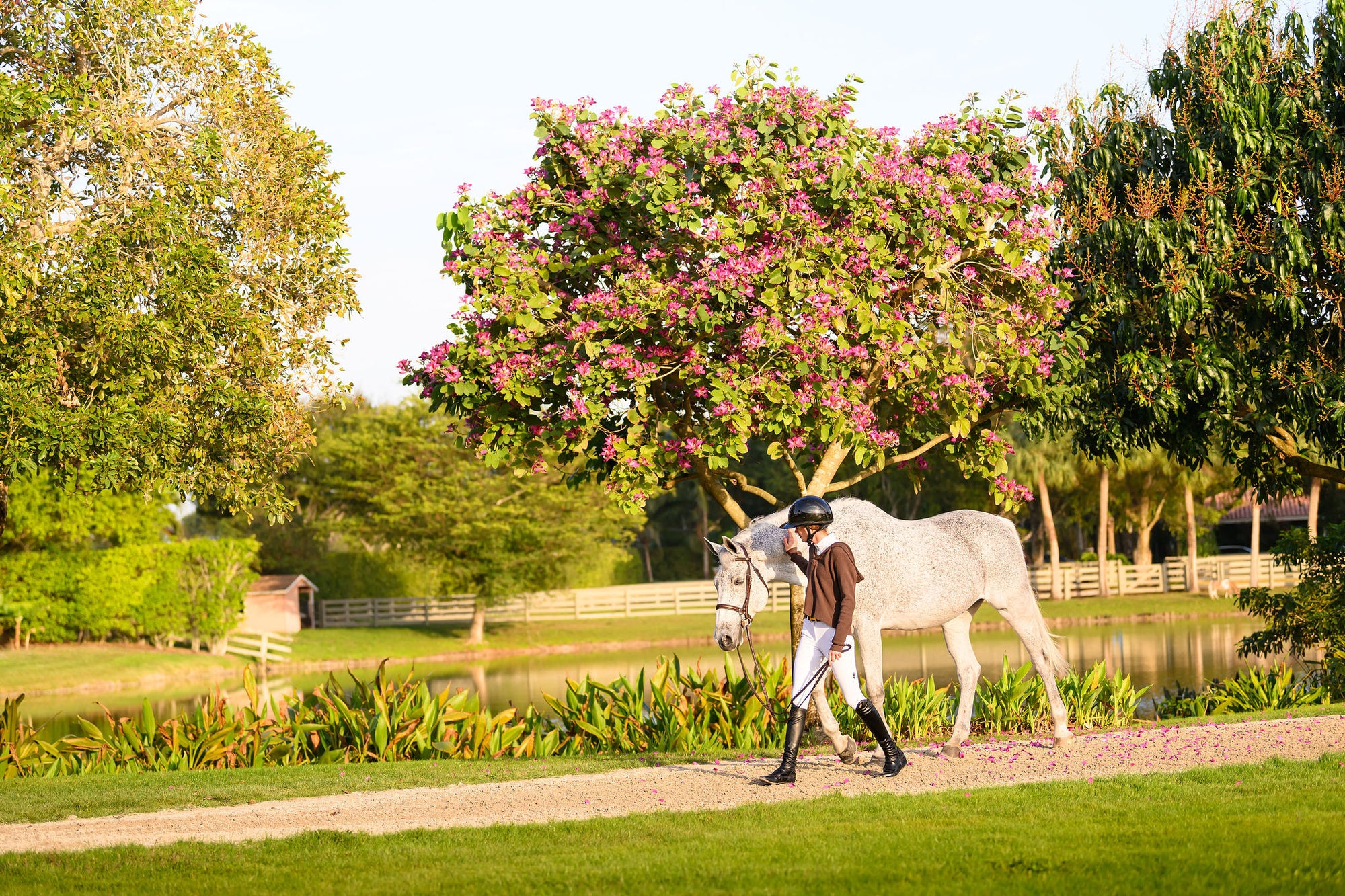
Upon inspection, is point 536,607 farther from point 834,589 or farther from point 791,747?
point 834,589

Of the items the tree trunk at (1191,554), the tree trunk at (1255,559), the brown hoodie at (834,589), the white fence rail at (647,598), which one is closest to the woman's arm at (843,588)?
the brown hoodie at (834,589)

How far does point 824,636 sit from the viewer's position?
10.2 meters

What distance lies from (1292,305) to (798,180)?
5.99 meters

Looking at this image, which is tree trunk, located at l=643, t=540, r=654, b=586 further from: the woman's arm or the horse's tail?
the woman's arm

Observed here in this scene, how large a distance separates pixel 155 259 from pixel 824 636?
30.3 ft

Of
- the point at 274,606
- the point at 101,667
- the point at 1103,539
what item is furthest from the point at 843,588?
the point at 1103,539

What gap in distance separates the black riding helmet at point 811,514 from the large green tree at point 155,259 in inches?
308

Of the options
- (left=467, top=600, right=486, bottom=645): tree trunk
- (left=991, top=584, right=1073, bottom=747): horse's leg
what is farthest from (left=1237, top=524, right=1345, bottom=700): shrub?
(left=467, top=600, right=486, bottom=645): tree trunk

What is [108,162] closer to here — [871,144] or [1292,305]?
[871,144]

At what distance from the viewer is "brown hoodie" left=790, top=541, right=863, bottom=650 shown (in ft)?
32.9

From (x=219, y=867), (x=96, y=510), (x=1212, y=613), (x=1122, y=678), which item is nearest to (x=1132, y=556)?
(x=1212, y=613)

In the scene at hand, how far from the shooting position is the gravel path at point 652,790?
934cm

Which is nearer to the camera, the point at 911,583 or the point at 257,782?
the point at 911,583

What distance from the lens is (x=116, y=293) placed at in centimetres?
1480
